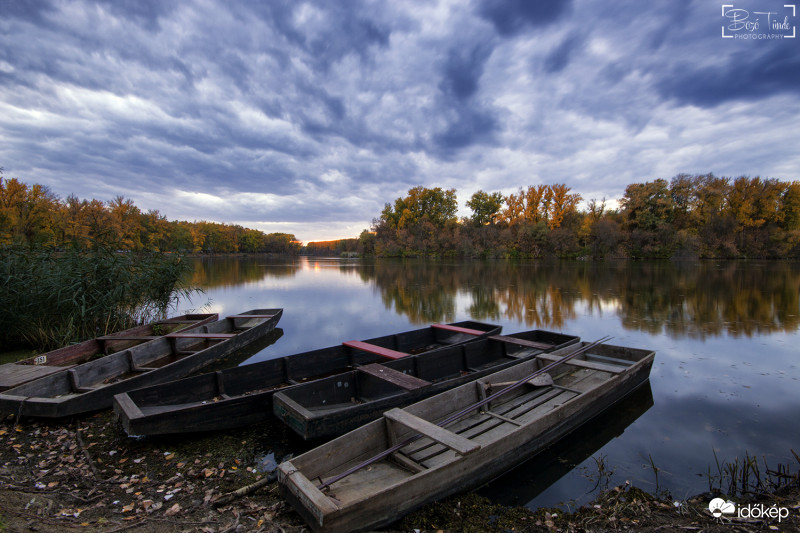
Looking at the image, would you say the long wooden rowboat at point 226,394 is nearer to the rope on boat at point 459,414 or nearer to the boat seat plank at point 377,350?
the boat seat plank at point 377,350

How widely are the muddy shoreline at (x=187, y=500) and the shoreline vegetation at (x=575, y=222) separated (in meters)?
31.4

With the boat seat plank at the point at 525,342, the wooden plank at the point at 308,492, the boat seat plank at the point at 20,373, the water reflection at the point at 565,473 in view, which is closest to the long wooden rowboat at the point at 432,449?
the wooden plank at the point at 308,492

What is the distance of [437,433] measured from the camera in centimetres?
328

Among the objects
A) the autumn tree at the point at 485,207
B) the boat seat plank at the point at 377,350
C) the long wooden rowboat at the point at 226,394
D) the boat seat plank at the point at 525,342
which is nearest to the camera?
the long wooden rowboat at the point at 226,394

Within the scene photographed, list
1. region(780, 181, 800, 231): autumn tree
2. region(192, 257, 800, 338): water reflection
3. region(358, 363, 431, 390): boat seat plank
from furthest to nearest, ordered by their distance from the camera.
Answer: region(780, 181, 800, 231): autumn tree
region(192, 257, 800, 338): water reflection
region(358, 363, 431, 390): boat seat plank

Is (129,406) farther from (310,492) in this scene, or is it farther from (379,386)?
(379,386)

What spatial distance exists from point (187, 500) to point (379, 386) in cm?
252

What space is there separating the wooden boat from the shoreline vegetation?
86.8ft

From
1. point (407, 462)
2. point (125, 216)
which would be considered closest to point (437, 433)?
point (407, 462)

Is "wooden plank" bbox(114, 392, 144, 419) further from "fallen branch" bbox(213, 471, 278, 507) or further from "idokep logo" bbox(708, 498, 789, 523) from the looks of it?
"idokep logo" bbox(708, 498, 789, 523)

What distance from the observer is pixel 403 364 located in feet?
18.7

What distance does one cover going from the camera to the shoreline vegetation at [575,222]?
3678 centimetres

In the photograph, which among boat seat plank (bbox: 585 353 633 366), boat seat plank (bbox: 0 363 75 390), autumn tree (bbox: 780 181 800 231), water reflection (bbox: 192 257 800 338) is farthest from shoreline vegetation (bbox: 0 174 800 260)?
boat seat plank (bbox: 585 353 633 366)

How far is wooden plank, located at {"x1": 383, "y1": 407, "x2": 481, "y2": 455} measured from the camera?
3.12 metres
